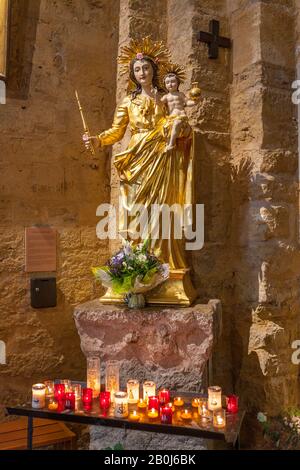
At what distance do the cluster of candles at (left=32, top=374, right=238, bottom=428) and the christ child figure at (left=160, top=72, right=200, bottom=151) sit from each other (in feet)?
4.60

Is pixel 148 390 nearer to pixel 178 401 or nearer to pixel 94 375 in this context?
pixel 178 401

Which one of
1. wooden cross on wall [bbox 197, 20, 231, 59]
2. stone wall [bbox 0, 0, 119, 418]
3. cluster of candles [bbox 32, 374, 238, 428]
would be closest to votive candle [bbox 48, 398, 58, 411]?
cluster of candles [bbox 32, 374, 238, 428]

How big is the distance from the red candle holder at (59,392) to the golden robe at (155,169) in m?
0.92

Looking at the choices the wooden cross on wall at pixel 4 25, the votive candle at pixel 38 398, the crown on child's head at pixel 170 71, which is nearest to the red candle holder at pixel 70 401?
the votive candle at pixel 38 398

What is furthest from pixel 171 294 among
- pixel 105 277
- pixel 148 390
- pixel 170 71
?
pixel 170 71

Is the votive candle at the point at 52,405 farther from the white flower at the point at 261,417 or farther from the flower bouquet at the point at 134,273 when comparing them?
the white flower at the point at 261,417

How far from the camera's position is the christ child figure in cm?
248

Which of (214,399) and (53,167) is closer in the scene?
(214,399)

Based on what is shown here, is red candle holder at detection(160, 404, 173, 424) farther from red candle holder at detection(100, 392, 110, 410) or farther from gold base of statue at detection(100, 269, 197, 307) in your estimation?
gold base of statue at detection(100, 269, 197, 307)

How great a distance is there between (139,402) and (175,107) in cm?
172

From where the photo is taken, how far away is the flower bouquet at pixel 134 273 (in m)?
2.34

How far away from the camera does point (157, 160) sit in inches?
101

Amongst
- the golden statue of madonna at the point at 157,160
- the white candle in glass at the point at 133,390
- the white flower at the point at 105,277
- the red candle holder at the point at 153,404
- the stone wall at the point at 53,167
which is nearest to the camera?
the red candle holder at the point at 153,404
